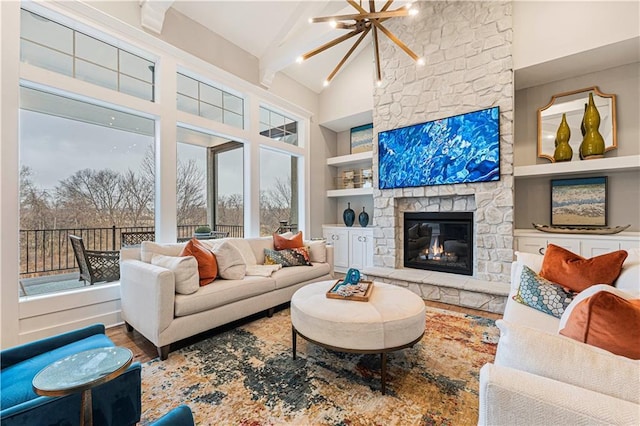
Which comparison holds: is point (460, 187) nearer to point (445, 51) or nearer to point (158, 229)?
point (445, 51)

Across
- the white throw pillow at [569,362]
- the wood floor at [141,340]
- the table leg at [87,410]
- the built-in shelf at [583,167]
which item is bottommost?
the wood floor at [141,340]

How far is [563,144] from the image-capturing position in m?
3.42

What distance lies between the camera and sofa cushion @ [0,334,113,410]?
3.76ft

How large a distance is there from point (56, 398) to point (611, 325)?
206 cm

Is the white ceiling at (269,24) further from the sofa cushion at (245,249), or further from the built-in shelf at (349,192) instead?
the sofa cushion at (245,249)

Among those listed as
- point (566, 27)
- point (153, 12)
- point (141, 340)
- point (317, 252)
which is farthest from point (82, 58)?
point (566, 27)

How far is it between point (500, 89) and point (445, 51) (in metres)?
0.94

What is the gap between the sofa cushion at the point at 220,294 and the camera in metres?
2.26

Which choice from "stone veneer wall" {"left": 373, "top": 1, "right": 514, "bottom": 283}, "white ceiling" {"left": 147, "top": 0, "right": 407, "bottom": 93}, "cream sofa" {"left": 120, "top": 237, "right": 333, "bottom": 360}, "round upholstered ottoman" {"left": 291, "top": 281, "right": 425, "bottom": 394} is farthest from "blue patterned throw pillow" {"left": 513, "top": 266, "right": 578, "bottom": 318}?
"white ceiling" {"left": 147, "top": 0, "right": 407, "bottom": 93}

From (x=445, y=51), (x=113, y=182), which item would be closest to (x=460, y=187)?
(x=445, y=51)

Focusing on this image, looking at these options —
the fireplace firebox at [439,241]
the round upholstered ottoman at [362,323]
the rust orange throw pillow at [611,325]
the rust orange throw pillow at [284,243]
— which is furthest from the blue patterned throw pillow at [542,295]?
the rust orange throw pillow at [284,243]

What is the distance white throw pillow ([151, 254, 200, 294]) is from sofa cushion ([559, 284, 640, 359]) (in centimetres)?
243

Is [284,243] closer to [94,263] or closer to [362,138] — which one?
[94,263]

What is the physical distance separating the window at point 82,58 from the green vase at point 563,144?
16.4 ft
